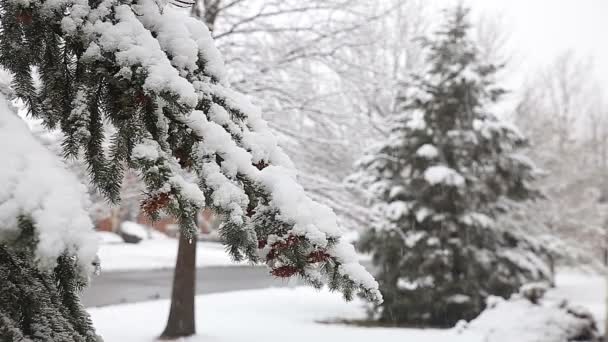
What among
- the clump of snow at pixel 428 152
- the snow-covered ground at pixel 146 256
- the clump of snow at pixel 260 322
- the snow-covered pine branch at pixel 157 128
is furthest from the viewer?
the snow-covered ground at pixel 146 256

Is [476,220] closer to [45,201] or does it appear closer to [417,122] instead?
[417,122]

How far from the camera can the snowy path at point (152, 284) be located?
40.2 feet

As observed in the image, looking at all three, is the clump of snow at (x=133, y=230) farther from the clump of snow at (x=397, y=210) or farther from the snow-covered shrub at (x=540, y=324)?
the snow-covered shrub at (x=540, y=324)

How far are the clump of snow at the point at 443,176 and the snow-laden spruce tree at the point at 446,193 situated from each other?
2 centimetres

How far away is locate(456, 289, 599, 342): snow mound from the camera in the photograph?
6.84 metres

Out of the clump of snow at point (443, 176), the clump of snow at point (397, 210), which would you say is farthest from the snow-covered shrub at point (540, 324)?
the clump of snow at point (397, 210)

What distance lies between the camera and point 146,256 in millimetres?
21844

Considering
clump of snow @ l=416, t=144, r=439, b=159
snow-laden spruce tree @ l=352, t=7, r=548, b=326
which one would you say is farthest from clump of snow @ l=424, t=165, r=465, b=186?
clump of snow @ l=416, t=144, r=439, b=159

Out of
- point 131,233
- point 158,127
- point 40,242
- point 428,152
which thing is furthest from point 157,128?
point 131,233

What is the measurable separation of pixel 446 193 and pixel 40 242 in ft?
31.0

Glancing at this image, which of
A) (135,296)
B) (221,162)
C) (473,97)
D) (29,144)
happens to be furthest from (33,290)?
(135,296)

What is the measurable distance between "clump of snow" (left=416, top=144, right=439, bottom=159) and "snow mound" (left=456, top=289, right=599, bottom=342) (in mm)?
3328

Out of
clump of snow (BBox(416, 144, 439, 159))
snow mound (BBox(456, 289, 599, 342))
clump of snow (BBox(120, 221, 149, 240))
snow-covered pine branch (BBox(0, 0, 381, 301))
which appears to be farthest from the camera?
clump of snow (BBox(120, 221, 149, 240))

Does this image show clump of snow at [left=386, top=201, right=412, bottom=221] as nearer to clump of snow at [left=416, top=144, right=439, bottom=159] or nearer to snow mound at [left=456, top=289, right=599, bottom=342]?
clump of snow at [left=416, top=144, right=439, bottom=159]
